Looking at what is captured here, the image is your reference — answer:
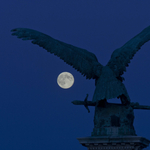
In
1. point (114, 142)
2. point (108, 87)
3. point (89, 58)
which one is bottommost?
point (114, 142)

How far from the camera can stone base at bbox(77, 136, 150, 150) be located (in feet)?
62.0

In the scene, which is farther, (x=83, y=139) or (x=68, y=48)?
(x=68, y=48)

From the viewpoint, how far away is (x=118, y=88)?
19.0 metres

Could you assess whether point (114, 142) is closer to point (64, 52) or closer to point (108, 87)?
point (108, 87)

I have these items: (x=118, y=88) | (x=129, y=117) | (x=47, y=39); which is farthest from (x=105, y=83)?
(x=47, y=39)

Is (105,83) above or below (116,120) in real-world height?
above

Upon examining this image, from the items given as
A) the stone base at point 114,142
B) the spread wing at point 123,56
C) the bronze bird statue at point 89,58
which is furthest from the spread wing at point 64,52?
the stone base at point 114,142

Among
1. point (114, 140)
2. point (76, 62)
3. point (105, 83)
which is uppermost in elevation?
point (76, 62)

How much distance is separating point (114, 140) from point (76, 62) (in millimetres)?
4388

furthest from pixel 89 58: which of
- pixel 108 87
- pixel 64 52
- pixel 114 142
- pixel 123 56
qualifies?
pixel 114 142

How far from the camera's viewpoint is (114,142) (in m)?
19.1

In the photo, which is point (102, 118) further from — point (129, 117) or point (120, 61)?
point (120, 61)

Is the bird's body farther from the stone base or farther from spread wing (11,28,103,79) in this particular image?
the stone base

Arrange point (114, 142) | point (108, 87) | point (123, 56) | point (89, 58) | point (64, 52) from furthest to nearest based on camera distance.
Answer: point (89, 58), point (64, 52), point (123, 56), point (108, 87), point (114, 142)
